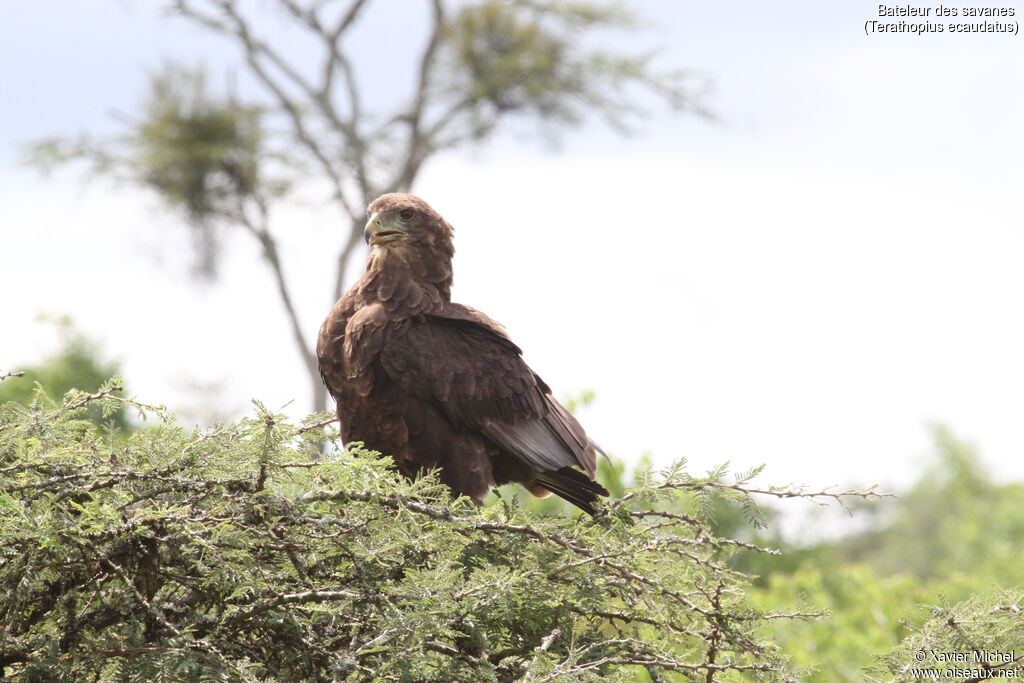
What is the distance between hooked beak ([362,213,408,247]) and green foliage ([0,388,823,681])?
151 centimetres

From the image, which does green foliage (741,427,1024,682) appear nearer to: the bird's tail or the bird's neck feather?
the bird's tail

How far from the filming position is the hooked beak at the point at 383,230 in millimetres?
4148

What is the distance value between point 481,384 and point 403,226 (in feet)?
2.19

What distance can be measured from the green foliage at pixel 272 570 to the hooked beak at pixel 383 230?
1.51m

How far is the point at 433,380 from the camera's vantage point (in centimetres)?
386

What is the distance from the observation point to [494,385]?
13.1 ft

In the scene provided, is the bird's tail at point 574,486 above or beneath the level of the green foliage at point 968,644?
above

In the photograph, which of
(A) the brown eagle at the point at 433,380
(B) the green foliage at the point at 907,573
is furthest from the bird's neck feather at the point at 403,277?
(B) the green foliage at the point at 907,573

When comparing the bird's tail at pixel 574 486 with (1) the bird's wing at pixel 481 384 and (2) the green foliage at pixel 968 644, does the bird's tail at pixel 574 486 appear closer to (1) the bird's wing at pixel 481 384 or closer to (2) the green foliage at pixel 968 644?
(1) the bird's wing at pixel 481 384

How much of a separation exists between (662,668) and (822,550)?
596 inches

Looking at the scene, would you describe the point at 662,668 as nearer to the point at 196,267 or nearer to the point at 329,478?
the point at 329,478

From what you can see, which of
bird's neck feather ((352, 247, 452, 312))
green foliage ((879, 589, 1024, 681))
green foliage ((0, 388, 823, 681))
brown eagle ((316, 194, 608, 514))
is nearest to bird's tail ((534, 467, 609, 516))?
brown eagle ((316, 194, 608, 514))

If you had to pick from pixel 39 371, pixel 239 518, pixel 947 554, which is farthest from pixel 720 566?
pixel 947 554

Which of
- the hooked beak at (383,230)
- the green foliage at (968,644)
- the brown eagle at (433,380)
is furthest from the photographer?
the hooked beak at (383,230)
